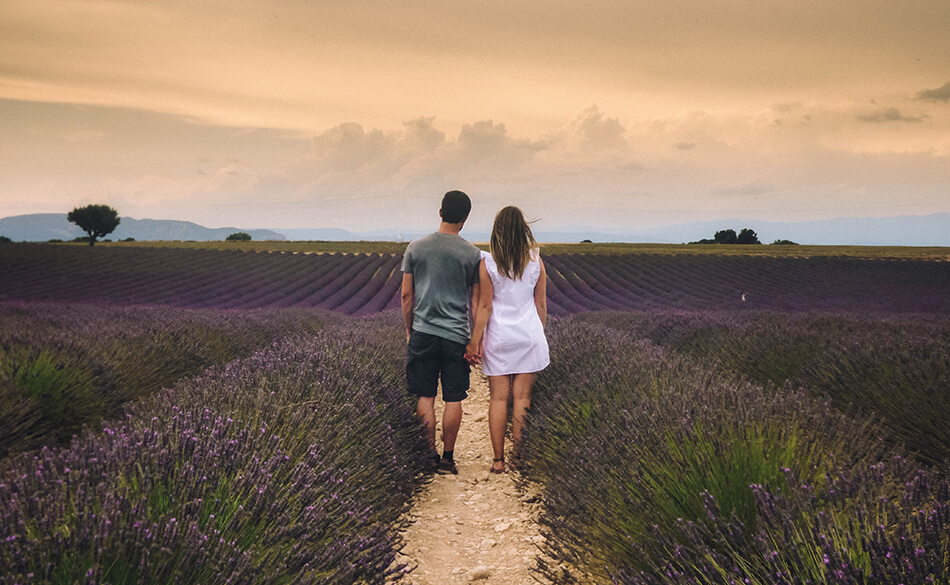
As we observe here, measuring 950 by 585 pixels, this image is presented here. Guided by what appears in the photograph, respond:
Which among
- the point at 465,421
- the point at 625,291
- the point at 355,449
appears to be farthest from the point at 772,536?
the point at 625,291

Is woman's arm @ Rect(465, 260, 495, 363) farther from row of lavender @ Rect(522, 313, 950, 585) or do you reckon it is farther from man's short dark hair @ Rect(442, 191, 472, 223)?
row of lavender @ Rect(522, 313, 950, 585)

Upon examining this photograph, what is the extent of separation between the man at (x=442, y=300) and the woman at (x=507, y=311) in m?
0.11

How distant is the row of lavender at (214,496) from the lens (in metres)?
1.33

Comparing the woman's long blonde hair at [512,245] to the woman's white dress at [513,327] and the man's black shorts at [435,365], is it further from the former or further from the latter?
the man's black shorts at [435,365]

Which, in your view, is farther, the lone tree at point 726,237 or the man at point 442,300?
the lone tree at point 726,237

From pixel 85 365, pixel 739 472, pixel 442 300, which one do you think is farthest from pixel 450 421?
pixel 85 365

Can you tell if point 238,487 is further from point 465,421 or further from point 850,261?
point 850,261

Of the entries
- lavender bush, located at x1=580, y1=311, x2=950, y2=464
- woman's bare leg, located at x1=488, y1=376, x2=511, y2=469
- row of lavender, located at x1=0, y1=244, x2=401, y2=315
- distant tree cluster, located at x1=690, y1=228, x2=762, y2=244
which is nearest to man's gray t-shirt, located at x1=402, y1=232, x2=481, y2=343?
woman's bare leg, located at x1=488, y1=376, x2=511, y2=469

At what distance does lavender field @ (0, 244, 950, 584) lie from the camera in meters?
1.42

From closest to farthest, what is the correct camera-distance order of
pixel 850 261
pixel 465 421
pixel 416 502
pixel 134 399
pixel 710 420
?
pixel 710 420, pixel 416 502, pixel 134 399, pixel 465 421, pixel 850 261

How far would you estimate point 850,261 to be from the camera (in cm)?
2353

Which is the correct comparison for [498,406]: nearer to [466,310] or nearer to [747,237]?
[466,310]

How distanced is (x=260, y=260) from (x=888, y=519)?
72.9 feet

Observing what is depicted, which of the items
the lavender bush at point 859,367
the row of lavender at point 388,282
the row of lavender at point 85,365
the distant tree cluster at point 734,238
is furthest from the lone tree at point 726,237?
the row of lavender at point 85,365
